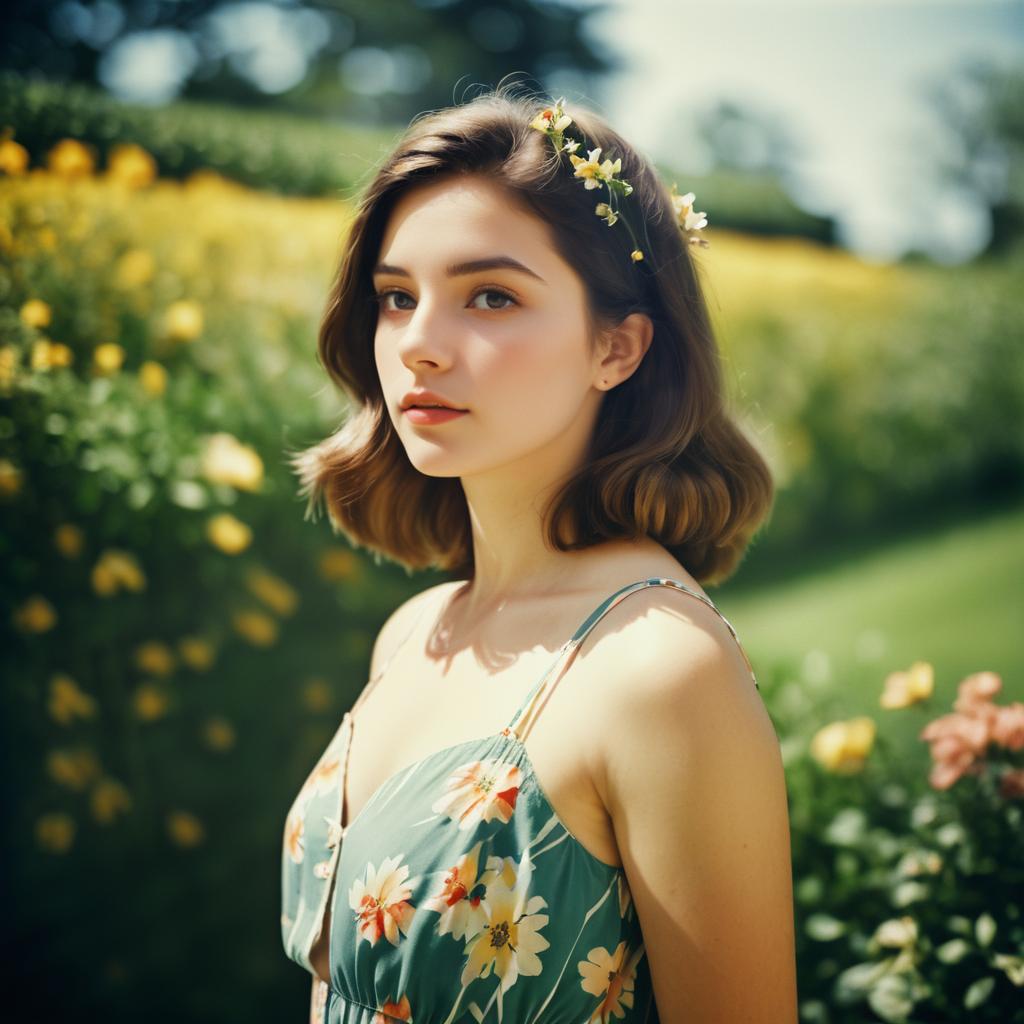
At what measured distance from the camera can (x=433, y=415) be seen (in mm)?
1479

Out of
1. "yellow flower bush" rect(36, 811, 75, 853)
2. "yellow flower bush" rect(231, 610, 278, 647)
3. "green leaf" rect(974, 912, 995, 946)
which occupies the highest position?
"yellow flower bush" rect(231, 610, 278, 647)

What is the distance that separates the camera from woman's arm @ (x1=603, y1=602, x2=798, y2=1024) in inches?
48.4

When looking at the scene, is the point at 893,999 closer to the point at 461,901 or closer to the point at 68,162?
the point at 461,901

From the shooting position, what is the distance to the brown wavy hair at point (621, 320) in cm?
150

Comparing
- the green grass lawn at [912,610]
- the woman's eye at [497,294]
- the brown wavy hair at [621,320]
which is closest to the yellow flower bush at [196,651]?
the brown wavy hair at [621,320]

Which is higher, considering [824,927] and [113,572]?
[113,572]

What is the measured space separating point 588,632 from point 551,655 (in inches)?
3.2

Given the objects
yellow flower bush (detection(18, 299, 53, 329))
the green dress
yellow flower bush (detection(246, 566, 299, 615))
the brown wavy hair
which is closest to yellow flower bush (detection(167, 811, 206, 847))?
yellow flower bush (detection(246, 566, 299, 615))

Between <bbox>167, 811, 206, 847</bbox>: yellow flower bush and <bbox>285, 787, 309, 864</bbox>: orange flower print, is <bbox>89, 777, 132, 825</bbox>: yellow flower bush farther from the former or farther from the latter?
<bbox>285, 787, 309, 864</bbox>: orange flower print

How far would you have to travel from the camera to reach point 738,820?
124 centimetres

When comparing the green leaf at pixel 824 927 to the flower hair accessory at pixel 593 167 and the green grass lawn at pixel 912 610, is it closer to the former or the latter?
the flower hair accessory at pixel 593 167

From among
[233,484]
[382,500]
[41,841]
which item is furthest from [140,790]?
[382,500]

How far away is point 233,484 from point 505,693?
5.13 feet

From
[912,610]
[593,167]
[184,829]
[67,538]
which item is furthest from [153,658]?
[912,610]
